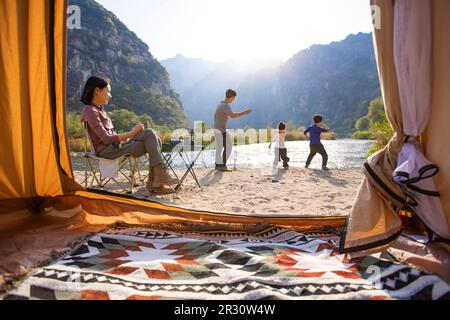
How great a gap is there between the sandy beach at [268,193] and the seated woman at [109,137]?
387mm

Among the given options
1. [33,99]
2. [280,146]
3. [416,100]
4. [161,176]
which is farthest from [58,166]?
[280,146]

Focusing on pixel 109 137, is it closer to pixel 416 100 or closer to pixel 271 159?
pixel 416 100

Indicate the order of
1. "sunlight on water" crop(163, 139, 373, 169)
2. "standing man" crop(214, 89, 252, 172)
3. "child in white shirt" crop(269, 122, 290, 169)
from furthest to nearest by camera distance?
"sunlight on water" crop(163, 139, 373, 169), "child in white shirt" crop(269, 122, 290, 169), "standing man" crop(214, 89, 252, 172)

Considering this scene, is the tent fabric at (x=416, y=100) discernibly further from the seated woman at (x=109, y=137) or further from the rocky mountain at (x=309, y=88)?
the rocky mountain at (x=309, y=88)

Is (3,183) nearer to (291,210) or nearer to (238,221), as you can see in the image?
(238,221)

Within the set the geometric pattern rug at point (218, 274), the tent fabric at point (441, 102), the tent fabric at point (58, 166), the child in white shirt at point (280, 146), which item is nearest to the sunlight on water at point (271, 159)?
the child in white shirt at point (280, 146)

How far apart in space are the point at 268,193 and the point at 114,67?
183 ft

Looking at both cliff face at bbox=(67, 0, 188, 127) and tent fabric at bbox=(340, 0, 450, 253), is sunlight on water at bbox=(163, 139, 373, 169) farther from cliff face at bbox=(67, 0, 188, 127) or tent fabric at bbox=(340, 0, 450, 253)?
cliff face at bbox=(67, 0, 188, 127)

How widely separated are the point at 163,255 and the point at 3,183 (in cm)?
140

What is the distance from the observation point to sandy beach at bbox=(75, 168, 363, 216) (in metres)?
3.45

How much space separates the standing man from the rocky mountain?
3029 inches

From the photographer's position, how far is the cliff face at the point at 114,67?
150 feet

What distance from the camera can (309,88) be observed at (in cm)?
11400

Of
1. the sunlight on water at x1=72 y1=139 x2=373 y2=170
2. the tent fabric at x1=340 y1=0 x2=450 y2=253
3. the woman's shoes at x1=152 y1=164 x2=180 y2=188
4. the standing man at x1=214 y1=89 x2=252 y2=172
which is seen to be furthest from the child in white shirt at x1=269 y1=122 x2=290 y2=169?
the tent fabric at x1=340 y1=0 x2=450 y2=253
